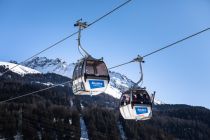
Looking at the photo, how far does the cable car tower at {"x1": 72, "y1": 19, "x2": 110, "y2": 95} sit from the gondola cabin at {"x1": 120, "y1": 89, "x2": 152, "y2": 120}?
2.73 meters

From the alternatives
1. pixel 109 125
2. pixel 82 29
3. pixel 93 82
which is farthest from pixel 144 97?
pixel 109 125

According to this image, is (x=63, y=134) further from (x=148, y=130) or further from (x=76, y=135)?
(x=148, y=130)

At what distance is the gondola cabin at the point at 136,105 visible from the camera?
60.5 ft

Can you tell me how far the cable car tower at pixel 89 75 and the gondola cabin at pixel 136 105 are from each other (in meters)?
2.73

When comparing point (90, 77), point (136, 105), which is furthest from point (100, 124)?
point (90, 77)

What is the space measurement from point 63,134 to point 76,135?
14.9m

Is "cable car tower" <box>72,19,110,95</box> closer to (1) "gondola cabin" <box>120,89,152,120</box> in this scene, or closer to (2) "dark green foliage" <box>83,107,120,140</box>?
(1) "gondola cabin" <box>120,89,152,120</box>

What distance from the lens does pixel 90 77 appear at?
15.9m

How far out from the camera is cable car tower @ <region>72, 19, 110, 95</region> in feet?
51.6

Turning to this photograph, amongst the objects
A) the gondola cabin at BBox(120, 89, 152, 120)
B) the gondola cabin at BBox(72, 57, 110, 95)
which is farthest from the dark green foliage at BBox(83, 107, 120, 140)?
the gondola cabin at BBox(72, 57, 110, 95)

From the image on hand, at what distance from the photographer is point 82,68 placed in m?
16.0

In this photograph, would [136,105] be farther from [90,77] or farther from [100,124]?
[100,124]

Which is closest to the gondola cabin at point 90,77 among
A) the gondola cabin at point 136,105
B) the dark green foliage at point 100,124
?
the gondola cabin at point 136,105

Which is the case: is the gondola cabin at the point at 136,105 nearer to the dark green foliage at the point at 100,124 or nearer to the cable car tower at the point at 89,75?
the cable car tower at the point at 89,75
